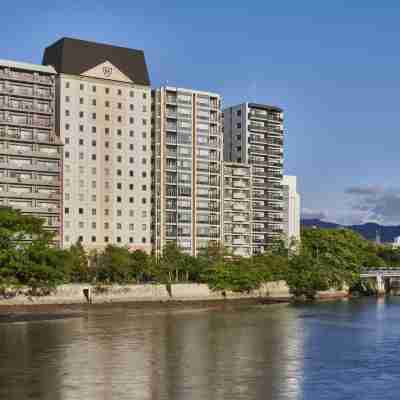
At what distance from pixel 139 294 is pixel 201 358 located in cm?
7146

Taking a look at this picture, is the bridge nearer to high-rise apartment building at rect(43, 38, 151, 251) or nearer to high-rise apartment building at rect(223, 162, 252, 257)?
high-rise apartment building at rect(223, 162, 252, 257)

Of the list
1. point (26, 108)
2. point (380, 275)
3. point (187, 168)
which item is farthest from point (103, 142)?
point (380, 275)

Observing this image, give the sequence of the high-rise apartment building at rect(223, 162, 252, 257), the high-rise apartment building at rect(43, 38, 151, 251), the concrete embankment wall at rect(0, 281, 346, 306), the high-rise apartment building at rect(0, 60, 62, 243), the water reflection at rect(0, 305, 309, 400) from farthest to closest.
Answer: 1. the high-rise apartment building at rect(223, 162, 252, 257)
2. the high-rise apartment building at rect(43, 38, 151, 251)
3. the high-rise apartment building at rect(0, 60, 62, 243)
4. the concrete embankment wall at rect(0, 281, 346, 306)
5. the water reflection at rect(0, 305, 309, 400)

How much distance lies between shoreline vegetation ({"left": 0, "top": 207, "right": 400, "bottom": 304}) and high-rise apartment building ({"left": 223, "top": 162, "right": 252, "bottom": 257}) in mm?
7231

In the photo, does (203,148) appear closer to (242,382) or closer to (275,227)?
(275,227)

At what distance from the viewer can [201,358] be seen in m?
68.0

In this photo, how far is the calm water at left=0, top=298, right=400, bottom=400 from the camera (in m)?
52.8

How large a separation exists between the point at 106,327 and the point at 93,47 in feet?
266

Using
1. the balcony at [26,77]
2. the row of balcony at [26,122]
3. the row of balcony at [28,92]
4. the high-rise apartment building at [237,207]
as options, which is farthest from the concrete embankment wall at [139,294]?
the balcony at [26,77]

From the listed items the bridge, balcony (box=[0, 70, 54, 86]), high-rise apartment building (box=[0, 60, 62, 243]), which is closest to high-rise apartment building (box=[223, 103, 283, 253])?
the bridge

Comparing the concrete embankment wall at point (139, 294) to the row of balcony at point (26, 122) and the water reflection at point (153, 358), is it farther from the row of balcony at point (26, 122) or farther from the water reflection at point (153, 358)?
the row of balcony at point (26, 122)

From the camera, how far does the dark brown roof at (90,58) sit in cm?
15673

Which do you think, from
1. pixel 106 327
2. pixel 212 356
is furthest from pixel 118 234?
pixel 212 356

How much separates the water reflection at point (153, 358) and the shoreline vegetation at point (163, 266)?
58.1 feet
